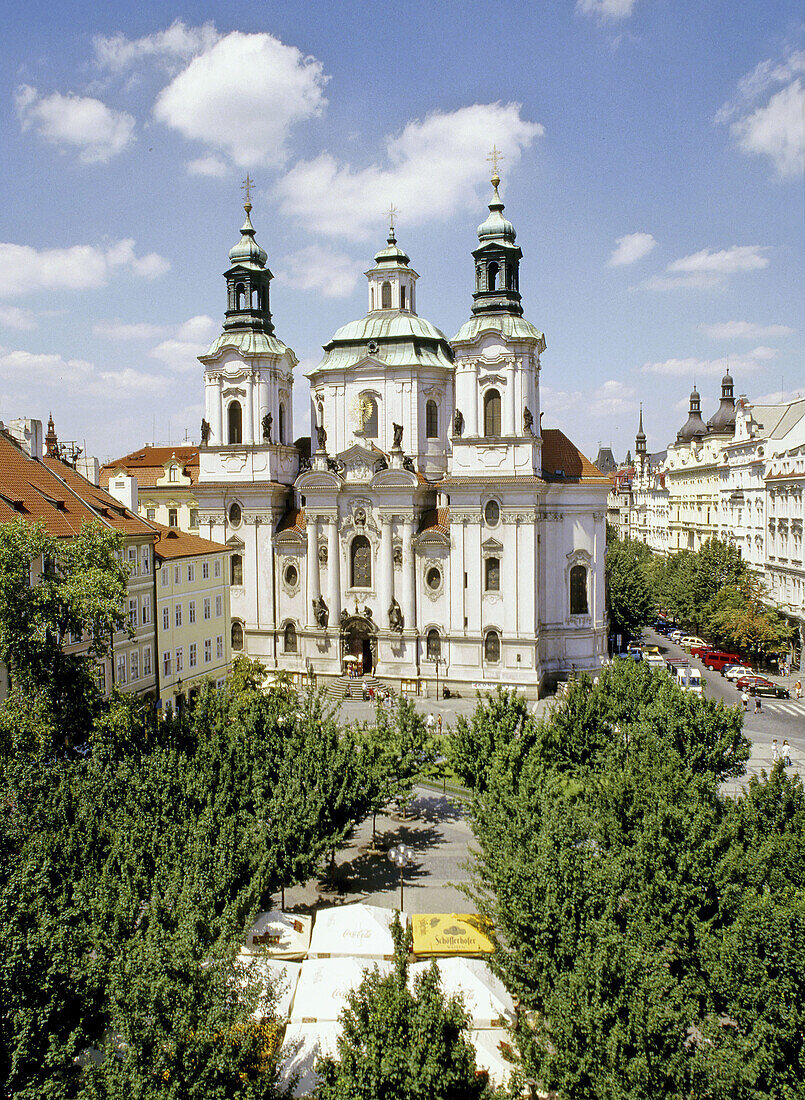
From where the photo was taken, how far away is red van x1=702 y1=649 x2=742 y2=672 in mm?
59062

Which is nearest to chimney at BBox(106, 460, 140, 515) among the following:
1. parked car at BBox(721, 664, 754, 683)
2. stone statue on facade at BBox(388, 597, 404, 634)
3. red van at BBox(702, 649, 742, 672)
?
stone statue on facade at BBox(388, 597, 404, 634)

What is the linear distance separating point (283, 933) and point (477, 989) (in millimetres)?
5382

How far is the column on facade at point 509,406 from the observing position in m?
48.8

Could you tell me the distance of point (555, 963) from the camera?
15.4 meters

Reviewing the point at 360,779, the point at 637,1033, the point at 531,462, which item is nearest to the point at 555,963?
the point at 637,1033

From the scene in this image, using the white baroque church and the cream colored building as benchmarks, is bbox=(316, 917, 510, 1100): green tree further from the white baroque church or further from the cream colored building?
the white baroque church

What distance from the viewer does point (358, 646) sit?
2114 inches

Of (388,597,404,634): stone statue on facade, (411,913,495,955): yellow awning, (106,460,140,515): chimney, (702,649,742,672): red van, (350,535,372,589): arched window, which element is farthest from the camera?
(702,649,742,672): red van

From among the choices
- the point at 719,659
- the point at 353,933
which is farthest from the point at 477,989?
the point at 719,659

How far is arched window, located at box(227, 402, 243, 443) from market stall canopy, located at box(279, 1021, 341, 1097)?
1690 inches

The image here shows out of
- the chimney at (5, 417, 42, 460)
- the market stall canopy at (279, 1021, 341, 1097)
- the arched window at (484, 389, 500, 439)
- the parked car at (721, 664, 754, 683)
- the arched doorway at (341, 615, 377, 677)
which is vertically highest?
the arched window at (484, 389, 500, 439)

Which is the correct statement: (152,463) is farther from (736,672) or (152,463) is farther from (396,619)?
(736,672)

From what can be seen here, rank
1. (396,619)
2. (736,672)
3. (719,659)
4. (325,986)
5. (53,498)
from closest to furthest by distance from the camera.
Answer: (325,986)
(53,498)
(396,619)
(736,672)
(719,659)

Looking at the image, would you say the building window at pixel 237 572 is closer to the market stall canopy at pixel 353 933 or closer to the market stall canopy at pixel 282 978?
the market stall canopy at pixel 353 933
